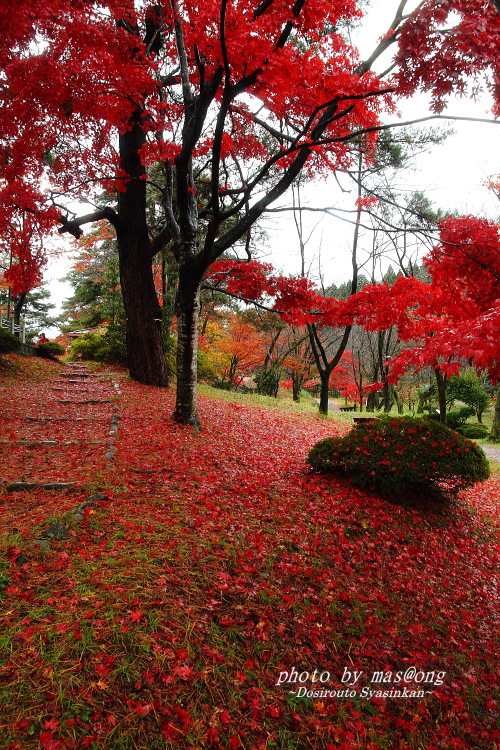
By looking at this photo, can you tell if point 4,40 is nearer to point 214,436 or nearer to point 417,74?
point 417,74

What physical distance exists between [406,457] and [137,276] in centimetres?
814

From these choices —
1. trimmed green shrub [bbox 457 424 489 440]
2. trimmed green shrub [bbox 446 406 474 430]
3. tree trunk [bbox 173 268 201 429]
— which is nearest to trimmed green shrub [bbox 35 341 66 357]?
tree trunk [bbox 173 268 201 429]

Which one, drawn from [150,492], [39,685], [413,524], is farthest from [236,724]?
[413,524]

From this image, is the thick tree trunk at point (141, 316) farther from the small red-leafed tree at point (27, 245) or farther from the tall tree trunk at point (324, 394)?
the tall tree trunk at point (324, 394)

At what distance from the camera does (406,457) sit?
5047mm

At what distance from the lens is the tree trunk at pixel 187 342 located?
627 centimetres

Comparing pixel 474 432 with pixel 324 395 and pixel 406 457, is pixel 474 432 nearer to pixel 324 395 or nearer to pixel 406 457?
pixel 324 395

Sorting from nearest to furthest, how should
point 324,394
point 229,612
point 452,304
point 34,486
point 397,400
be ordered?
point 229,612
point 34,486
point 452,304
point 324,394
point 397,400

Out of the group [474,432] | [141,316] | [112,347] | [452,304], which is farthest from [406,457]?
[474,432]

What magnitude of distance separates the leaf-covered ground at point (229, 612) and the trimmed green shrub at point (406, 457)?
16.7 inches

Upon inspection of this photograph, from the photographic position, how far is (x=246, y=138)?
7.33 metres

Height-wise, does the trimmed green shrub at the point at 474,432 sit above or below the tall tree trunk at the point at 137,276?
below

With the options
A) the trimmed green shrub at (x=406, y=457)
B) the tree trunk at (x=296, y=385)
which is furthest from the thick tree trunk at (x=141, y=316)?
the tree trunk at (x=296, y=385)

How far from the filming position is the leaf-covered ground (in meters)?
1.83
